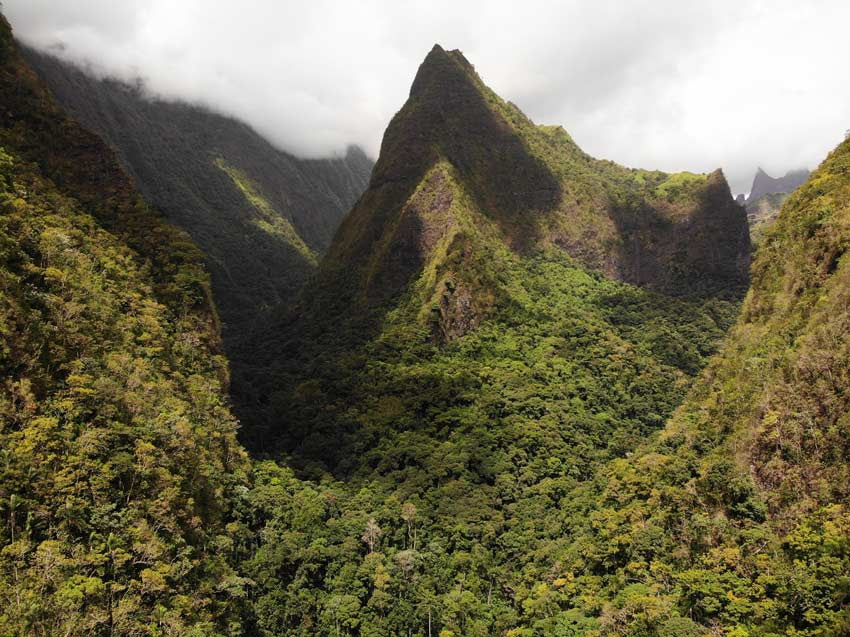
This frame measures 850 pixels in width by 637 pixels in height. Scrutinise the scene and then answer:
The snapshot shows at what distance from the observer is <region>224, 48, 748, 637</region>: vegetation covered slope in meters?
44.2

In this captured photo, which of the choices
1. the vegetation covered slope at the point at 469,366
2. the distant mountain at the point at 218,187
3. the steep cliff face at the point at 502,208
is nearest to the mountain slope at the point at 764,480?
the vegetation covered slope at the point at 469,366

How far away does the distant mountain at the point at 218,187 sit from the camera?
115 m

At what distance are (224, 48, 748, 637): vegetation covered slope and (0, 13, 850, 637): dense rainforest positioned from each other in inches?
16.4

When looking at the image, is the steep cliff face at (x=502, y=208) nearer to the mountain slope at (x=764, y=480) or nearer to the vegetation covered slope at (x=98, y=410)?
the vegetation covered slope at (x=98, y=410)

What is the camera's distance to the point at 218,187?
495 ft

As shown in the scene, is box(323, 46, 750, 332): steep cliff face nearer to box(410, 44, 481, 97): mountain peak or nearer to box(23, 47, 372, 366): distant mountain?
box(410, 44, 481, 97): mountain peak

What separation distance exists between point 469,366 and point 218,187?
11249 centimetres

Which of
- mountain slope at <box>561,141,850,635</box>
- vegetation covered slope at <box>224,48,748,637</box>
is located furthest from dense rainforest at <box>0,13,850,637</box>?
vegetation covered slope at <box>224,48,748,637</box>

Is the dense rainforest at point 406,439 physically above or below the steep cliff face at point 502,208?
below

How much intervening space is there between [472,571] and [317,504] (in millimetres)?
16310

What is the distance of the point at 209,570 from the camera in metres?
35.0

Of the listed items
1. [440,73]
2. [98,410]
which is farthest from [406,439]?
[440,73]

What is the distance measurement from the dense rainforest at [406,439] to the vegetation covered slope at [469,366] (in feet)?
1.37

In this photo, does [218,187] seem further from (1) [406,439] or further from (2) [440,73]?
(1) [406,439]
